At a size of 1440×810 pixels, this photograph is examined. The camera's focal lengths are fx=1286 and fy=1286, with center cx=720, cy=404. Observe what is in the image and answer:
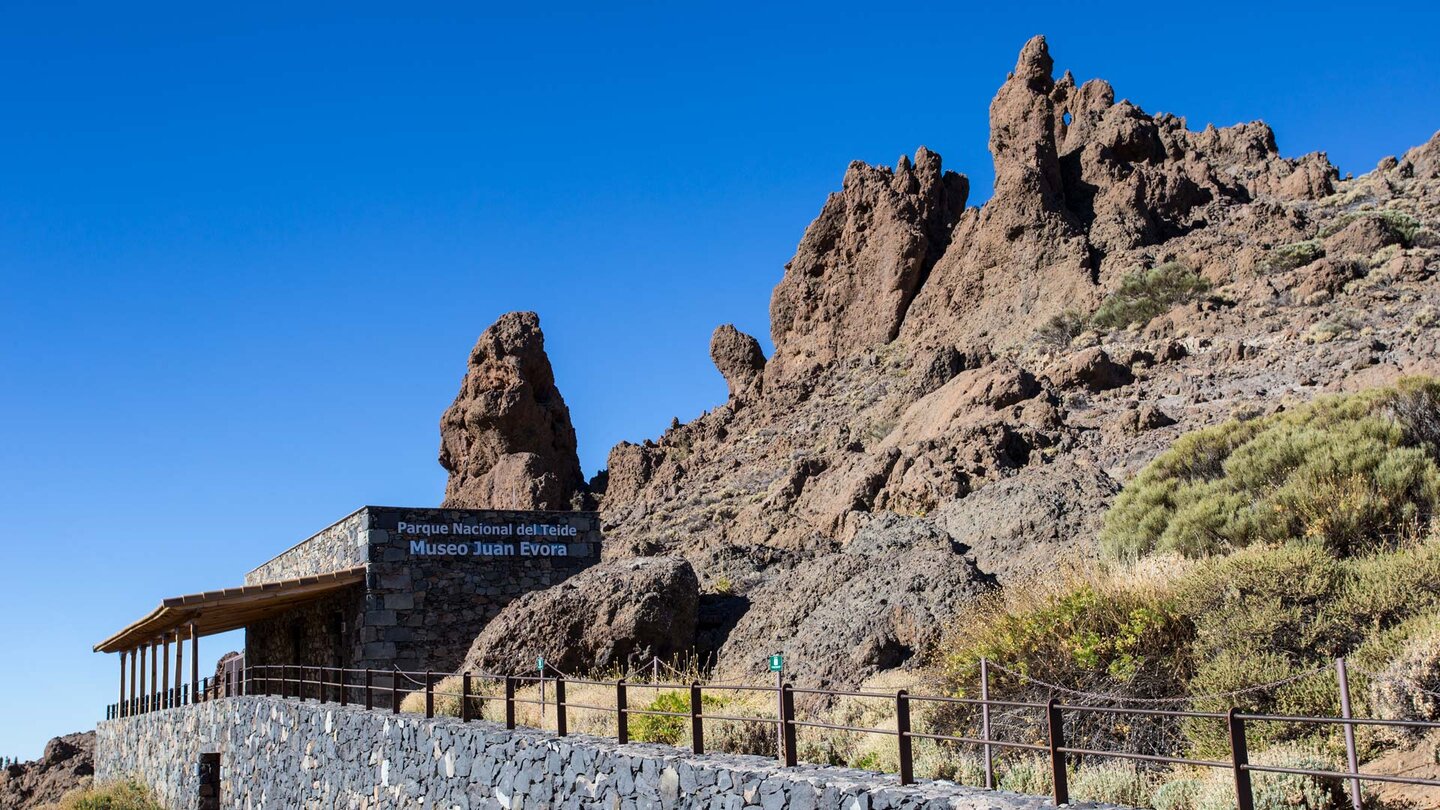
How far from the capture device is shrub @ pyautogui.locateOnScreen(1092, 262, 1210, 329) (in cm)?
4797

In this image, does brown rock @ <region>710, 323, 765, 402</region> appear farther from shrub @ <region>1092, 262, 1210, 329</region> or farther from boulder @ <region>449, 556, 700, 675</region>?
boulder @ <region>449, 556, 700, 675</region>

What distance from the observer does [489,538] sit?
985 inches

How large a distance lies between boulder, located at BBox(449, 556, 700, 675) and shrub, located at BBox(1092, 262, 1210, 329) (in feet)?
103

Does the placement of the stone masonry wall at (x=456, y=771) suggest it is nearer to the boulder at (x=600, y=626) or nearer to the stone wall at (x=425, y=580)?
the stone wall at (x=425, y=580)

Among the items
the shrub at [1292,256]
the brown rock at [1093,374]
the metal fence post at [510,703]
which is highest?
the shrub at [1292,256]

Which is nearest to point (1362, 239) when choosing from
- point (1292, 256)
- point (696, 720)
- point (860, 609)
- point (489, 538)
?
point (1292, 256)

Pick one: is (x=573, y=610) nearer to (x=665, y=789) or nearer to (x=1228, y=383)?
(x=665, y=789)

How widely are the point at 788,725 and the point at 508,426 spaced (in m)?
49.8

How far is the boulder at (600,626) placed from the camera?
20.6 m

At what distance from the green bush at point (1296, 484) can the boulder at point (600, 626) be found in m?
6.90

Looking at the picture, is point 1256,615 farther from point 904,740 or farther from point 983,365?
point 983,365

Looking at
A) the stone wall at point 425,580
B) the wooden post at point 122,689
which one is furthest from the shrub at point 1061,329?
the wooden post at point 122,689

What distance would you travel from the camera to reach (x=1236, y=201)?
61.1 metres

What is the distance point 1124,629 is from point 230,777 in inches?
711
